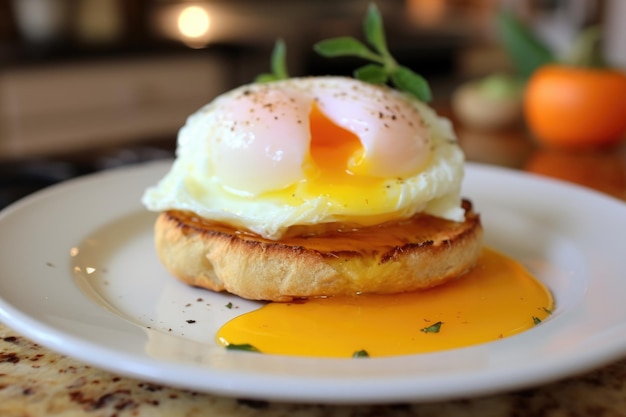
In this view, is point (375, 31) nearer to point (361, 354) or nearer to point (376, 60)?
point (376, 60)

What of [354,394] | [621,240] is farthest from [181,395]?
[621,240]

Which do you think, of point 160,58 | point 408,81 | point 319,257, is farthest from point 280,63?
point 160,58

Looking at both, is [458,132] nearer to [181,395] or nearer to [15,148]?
[181,395]

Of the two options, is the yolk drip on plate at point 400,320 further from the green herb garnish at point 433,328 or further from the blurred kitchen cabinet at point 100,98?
the blurred kitchen cabinet at point 100,98

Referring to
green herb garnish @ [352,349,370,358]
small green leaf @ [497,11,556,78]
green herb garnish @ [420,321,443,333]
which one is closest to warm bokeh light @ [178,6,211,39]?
small green leaf @ [497,11,556,78]

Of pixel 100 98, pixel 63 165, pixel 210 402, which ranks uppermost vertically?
pixel 210 402

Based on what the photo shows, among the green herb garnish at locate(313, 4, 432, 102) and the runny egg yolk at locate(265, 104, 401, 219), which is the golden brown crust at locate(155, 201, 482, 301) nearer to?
the runny egg yolk at locate(265, 104, 401, 219)
